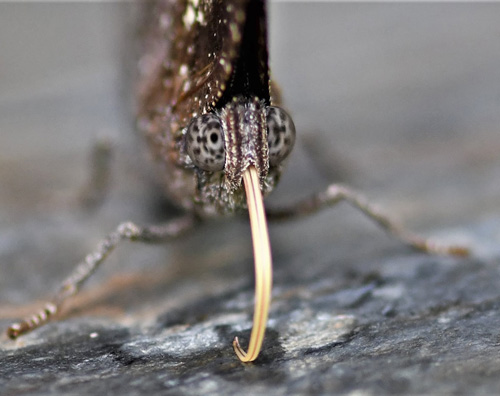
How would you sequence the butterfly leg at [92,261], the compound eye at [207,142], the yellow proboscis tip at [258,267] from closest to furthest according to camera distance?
the yellow proboscis tip at [258,267]
the compound eye at [207,142]
the butterfly leg at [92,261]

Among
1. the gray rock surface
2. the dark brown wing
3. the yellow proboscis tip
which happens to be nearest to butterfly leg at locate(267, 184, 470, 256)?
the gray rock surface

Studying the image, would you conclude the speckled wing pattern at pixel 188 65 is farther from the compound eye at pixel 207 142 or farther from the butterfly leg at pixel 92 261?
the butterfly leg at pixel 92 261

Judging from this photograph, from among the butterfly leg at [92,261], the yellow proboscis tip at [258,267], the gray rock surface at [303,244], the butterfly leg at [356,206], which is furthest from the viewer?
the butterfly leg at [356,206]

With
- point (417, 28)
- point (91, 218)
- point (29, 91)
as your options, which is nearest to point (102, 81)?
point (29, 91)

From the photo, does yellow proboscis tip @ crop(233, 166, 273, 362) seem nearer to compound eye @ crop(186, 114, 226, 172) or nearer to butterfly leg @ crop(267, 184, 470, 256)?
compound eye @ crop(186, 114, 226, 172)

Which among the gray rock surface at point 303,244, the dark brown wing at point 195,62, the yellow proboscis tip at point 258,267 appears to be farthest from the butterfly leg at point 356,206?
the yellow proboscis tip at point 258,267

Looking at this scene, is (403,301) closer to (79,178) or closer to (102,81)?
(79,178)

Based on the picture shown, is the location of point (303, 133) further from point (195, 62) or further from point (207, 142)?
point (207, 142)
